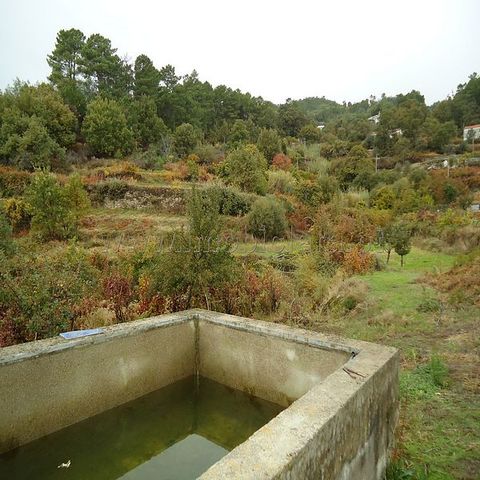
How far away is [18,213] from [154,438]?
57.8 ft

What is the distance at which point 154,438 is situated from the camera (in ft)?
13.3

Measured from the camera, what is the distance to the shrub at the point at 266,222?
63.5 ft

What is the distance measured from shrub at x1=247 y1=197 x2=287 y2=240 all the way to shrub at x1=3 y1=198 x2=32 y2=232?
10087mm

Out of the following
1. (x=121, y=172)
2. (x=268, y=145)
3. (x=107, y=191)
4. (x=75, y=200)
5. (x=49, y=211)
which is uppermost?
(x=268, y=145)

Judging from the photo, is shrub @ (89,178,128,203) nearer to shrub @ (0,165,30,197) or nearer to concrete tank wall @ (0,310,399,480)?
shrub @ (0,165,30,197)

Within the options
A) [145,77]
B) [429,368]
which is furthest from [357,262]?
[145,77]

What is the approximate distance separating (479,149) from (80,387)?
52370 millimetres

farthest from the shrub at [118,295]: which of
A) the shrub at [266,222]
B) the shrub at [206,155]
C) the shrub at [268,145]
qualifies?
the shrub at [268,145]

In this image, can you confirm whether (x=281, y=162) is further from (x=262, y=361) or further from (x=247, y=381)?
(x=262, y=361)

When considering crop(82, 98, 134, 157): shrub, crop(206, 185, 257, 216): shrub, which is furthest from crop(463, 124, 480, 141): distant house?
crop(82, 98, 134, 157): shrub

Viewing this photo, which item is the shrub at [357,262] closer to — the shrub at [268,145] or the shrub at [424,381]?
the shrub at [424,381]

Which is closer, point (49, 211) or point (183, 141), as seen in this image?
point (49, 211)

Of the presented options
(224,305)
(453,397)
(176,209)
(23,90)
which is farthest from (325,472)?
(23,90)

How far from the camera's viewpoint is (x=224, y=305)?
6.99m
